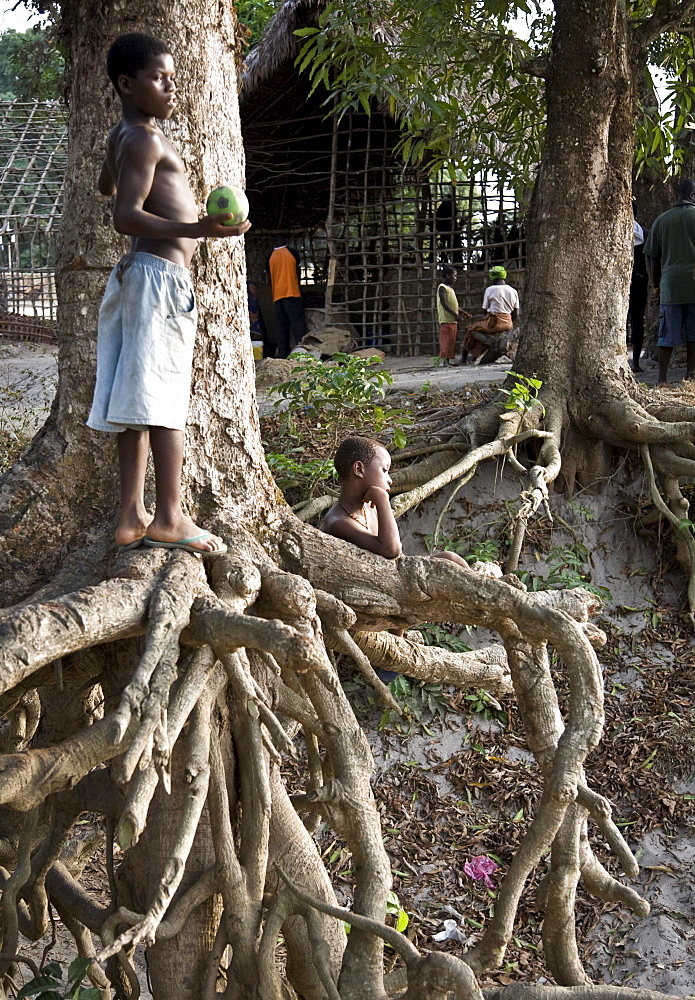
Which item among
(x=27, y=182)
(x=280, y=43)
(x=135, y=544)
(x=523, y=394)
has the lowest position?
(x=135, y=544)

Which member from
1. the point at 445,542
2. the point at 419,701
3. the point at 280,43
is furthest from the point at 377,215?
the point at 419,701

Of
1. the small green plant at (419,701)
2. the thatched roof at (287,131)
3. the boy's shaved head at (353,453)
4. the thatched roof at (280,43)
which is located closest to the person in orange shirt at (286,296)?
the thatched roof at (287,131)

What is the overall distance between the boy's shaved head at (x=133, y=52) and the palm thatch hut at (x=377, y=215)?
10.7 m

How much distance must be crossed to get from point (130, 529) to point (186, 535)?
16cm

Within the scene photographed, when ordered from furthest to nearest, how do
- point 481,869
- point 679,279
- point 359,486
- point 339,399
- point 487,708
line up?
1. point 679,279
2. point 339,399
3. point 487,708
4. point 481,869
5. point 359,486

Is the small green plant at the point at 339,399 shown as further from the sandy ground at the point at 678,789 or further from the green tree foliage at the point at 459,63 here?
the green tree foliage at the point at 459,63

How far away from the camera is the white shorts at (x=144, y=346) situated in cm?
266

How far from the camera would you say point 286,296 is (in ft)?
43.1

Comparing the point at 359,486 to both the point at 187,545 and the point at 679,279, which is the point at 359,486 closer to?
the point at 187,545

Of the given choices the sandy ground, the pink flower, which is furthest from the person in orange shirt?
the pink flower

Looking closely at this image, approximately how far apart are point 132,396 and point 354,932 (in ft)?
5.36

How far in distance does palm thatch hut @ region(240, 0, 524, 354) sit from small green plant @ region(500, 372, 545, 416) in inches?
295

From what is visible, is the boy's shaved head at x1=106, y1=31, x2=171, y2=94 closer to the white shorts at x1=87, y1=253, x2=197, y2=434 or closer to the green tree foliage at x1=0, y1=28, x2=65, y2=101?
the white shorts at x1=87, y1=253, x2=197, y2=434

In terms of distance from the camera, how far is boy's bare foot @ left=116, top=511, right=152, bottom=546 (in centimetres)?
281
